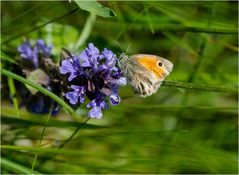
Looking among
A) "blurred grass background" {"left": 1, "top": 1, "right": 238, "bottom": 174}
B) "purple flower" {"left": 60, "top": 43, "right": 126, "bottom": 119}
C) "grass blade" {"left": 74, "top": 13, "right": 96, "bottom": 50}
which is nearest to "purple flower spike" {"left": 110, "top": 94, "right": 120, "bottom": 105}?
"purple flower" {"left": 60, "top": 43, "right": 126, "bottom": 119}

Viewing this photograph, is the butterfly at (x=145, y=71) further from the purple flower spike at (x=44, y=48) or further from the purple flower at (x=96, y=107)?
the purple flower spike at (x=44, y=48)

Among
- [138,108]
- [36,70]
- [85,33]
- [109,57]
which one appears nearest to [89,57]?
[109,57]

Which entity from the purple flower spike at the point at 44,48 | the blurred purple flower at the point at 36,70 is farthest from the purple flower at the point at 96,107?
the purple flower spike at the point at 44,48

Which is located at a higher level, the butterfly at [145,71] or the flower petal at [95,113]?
the butterfly at [145,71]

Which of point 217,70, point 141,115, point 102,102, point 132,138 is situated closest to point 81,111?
point 132,138

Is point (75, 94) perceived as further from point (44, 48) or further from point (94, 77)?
point (44, 48)

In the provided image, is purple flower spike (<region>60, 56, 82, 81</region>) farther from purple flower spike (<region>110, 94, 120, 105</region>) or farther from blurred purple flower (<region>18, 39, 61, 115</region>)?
blurred purple flower (<region>18, 39, 61, 115</region>)

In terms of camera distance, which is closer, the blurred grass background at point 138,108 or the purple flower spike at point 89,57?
the purple flower spike at point 89,57
